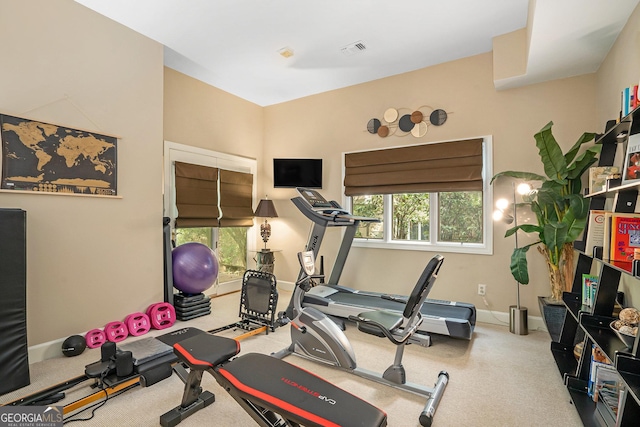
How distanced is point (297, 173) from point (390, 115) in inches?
63.5

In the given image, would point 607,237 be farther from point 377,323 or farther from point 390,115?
point 390,115

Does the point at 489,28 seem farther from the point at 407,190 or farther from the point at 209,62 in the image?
the point at 209,62

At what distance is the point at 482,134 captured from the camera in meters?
3.86

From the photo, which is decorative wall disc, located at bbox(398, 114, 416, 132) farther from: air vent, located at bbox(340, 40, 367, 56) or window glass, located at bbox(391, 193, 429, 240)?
air vent, located at bbox(340, 40, 367, 56)

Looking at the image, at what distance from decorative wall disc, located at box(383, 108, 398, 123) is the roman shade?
2374mm

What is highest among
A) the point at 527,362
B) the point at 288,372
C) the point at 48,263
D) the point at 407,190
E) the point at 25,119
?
the point at 25,119

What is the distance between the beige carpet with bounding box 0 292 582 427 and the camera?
6.59 feet

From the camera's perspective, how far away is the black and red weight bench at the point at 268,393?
4.59 ft

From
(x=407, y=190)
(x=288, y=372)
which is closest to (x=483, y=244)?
(x=407, y=190)

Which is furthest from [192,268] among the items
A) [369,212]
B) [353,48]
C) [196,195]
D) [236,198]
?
[353,48]

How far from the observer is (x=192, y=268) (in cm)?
382

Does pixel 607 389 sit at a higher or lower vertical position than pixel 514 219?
lower

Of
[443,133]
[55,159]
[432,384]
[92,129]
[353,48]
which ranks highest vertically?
[353,48]

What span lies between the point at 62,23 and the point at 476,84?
4.32 metres
